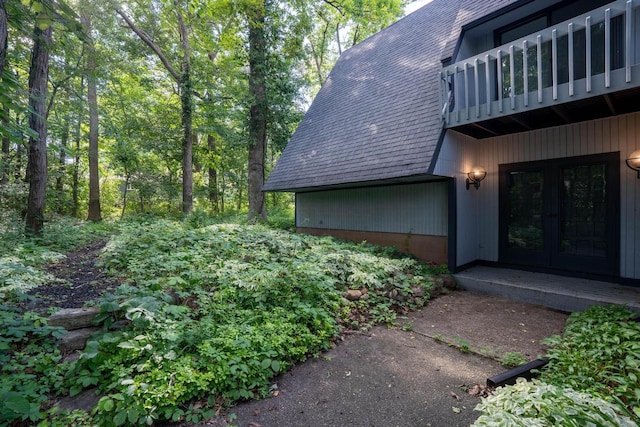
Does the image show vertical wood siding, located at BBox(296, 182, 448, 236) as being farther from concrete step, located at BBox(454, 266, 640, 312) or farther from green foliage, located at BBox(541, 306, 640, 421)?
green foliage, located at BBox(541, 306, 640, 421)

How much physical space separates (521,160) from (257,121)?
28.3 feet

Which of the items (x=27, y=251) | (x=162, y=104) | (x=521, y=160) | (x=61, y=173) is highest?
(x=162, y=104)

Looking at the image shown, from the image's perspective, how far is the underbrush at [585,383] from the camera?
1.53m

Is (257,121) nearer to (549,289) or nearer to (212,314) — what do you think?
(212,314)

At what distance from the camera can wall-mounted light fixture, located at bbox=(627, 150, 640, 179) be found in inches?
182

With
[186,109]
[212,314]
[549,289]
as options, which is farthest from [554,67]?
[186,109]

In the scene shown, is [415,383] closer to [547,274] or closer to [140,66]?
[547,274]

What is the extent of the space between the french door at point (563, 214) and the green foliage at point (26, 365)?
7313 mm

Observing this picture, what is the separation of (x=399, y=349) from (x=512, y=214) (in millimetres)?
4456

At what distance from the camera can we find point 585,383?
7.77 ft

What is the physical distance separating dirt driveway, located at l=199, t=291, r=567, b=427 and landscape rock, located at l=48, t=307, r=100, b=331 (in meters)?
1.86

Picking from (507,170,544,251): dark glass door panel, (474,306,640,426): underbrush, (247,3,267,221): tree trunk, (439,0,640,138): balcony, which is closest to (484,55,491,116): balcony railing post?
(439,0,640,138): balcony

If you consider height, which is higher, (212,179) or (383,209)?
(212,179)

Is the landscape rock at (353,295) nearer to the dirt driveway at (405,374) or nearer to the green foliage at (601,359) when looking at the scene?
the dirt driveway at (405,374)
